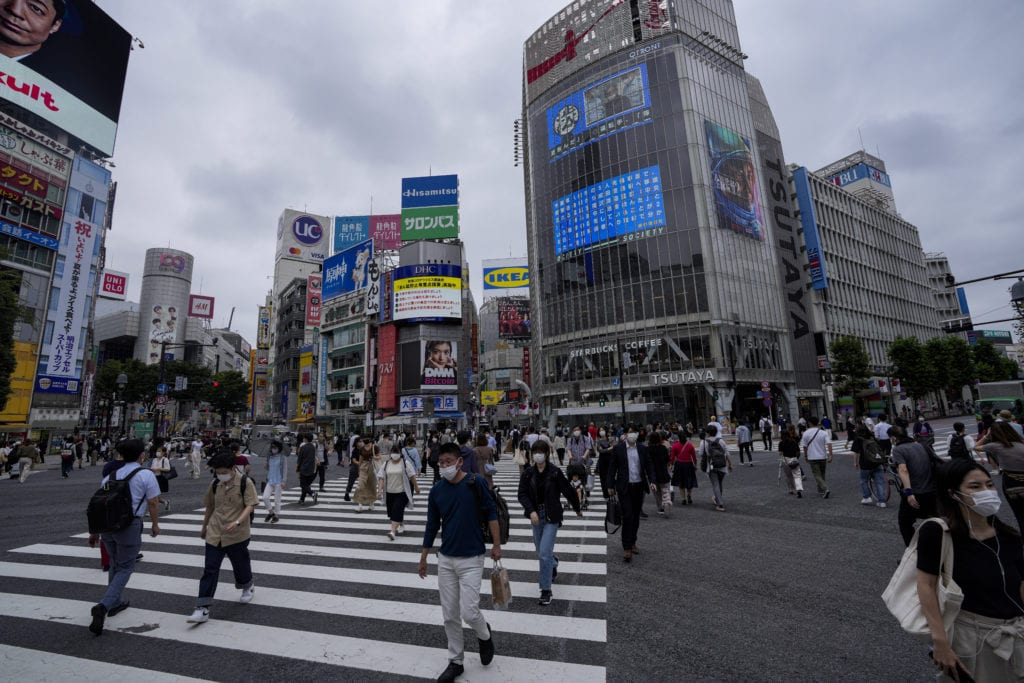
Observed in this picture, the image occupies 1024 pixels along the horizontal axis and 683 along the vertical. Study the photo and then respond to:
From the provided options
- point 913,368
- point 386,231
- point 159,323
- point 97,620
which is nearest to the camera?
point 97,620

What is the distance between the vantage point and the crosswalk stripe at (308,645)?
3902mm

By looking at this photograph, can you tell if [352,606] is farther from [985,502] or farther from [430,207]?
[430,207]

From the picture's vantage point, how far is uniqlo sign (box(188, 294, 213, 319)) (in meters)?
110

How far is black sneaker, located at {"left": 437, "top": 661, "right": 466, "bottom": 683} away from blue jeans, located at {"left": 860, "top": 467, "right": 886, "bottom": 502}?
10147 millimetres

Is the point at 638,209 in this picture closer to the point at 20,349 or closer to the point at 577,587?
the point at 577,587

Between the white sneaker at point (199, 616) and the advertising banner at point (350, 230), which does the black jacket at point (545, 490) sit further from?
the advertising banner at point (350, 230)

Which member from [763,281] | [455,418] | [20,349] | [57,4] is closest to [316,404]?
[455,418]

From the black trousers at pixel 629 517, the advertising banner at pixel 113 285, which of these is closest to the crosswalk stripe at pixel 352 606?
the black trousers at pixel 629 517

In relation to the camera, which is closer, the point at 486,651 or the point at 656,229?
the point at 486,651

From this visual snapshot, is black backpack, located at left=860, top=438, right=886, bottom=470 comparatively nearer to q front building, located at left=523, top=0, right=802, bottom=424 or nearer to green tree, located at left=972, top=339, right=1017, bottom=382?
q front building, located at left=523, top=0, right=802, bottom=424

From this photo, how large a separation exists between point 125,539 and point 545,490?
474 centimetres

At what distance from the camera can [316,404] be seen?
222 feet

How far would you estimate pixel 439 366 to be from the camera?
57.3 meters

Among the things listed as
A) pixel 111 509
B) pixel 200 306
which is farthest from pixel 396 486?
pixel 200 306
